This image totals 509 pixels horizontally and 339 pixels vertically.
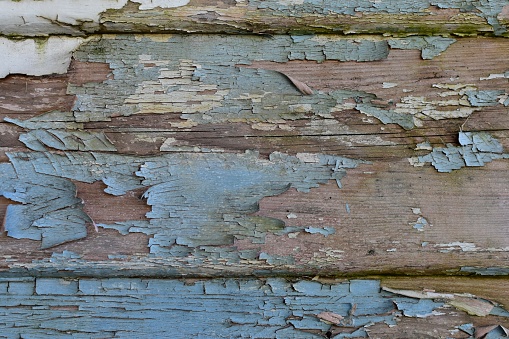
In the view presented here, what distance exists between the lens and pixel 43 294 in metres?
0.62

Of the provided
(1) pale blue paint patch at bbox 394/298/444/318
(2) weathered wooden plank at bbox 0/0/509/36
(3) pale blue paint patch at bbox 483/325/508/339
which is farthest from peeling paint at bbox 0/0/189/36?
(3) pale blue paint patch at bbox 483/325/508/339

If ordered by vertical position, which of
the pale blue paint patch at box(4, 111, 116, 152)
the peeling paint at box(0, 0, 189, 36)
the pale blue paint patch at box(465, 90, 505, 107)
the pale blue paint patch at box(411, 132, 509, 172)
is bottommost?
the pale blue paint patch at box(411, 132, 509, 172)

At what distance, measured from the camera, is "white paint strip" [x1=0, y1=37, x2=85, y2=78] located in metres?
0.59

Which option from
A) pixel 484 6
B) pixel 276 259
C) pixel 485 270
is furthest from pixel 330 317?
pixel 484 6

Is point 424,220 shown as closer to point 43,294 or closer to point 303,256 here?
point 303,256

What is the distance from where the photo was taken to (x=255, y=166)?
61 cm

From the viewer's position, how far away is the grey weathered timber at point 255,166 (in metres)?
0.60

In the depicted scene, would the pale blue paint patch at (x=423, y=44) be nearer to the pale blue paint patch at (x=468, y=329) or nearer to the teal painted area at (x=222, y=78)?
the teal painted area at (x=222, y=78)

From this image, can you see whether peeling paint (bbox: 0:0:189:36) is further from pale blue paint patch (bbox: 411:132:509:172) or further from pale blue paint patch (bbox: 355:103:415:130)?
pale blue paint patch (bbox: 411:132:509:172)

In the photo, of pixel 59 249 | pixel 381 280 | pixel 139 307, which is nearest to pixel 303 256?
pixel 381 280

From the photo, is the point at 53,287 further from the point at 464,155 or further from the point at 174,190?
the point at 464,155

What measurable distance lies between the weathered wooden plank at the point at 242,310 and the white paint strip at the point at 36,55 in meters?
0.30

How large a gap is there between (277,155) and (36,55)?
371mm

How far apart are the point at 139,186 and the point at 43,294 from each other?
215 millimetres
